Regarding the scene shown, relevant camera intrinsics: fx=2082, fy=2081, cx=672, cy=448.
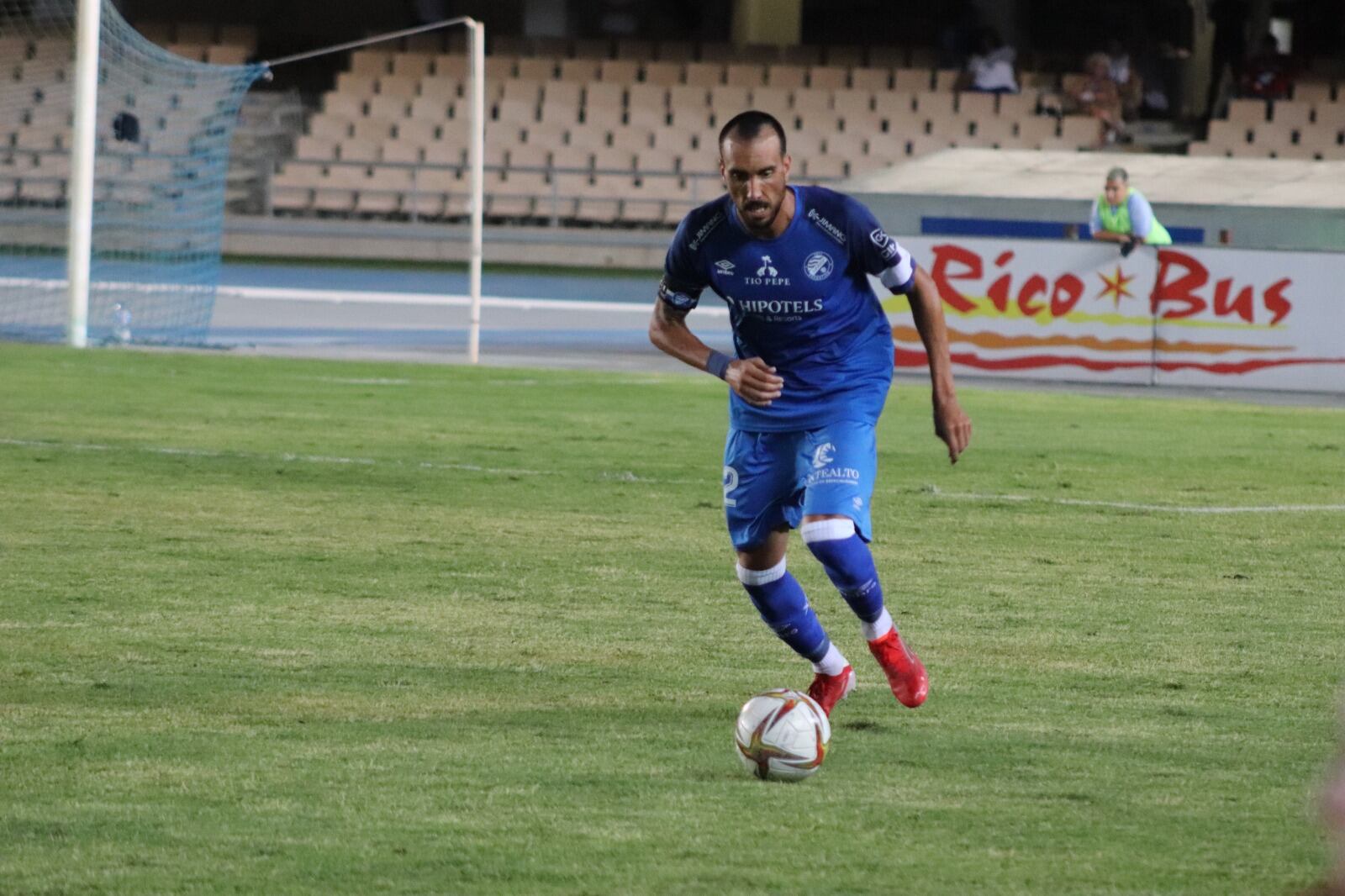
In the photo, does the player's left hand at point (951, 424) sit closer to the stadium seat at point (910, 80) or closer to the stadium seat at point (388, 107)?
the stadium seat at point (910, 80)

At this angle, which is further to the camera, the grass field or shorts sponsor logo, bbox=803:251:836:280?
shorts sponsor logo, bbox=803:251:836:280

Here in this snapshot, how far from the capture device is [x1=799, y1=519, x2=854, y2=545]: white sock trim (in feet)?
Answer: 20.0

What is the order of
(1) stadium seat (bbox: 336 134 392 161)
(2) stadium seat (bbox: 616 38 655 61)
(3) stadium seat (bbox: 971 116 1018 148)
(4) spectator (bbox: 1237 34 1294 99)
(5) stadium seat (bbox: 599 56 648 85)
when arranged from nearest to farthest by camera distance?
1. (4) spectator (bbox: 1237 34 1294 99)
2. (3) stadium seat (bbox: 971 116 1018 148)
3. (1) stadium seat (bbox: 336 134 392 161)
4. (5) stadium seat (bbox: 599 56 648 85)
5. (2) stadium seat (bbox: 616 38 655 61)

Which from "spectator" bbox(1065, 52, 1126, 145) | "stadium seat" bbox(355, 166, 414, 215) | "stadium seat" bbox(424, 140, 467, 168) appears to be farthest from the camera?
"stadium seat" bbox(424, 140, 467, 168)

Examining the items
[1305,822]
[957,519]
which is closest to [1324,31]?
[957,519]

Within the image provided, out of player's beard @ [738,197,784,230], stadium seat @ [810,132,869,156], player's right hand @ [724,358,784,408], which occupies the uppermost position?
stadium seat @ [810,132,869,156]

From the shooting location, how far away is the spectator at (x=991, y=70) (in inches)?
1388

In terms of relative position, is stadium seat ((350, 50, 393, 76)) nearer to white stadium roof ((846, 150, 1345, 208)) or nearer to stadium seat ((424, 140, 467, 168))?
stadium seat ((424, 140, 467, 168))

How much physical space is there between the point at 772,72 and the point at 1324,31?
10111 mm

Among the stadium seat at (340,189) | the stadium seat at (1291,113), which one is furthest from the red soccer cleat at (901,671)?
the stadium seat at (340,189)

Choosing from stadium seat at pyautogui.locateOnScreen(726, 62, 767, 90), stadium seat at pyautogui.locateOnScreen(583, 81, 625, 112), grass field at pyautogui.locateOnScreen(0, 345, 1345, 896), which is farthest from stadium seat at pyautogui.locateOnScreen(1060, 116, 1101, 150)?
grass field at pyautogui.locateOnScreen(0, 345, 1345, 896)

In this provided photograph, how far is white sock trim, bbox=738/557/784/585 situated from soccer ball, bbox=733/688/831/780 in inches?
32.6

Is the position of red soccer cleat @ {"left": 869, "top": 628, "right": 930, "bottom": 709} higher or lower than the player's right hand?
lower

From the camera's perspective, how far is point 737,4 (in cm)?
3956
